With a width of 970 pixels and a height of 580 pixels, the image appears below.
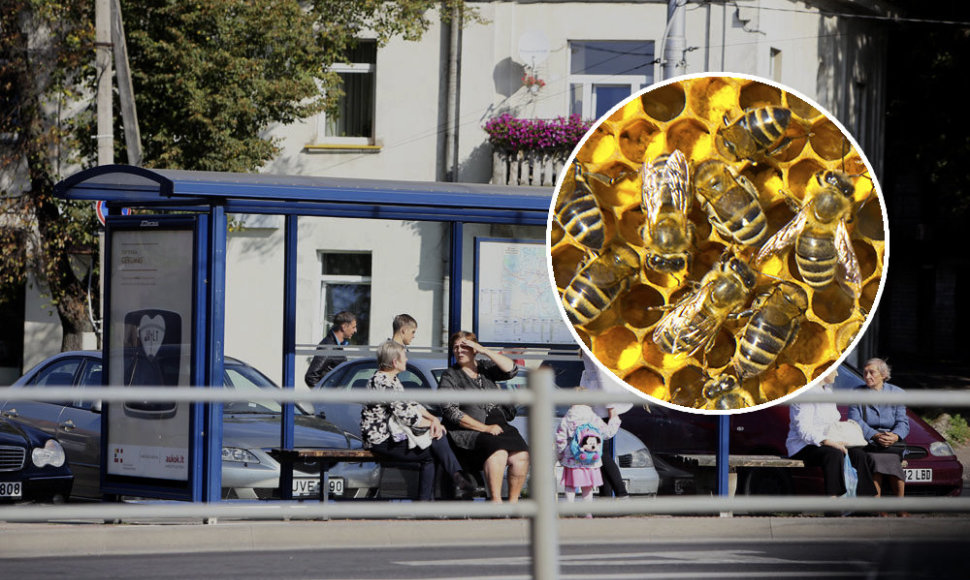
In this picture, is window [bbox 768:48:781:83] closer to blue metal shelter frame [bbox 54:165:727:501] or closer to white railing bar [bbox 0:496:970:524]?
blue metal shelter frame [bbox 54:165:727:501]

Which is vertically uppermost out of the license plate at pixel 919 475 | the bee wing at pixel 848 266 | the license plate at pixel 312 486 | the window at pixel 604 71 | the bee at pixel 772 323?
the window at pixel 604 71

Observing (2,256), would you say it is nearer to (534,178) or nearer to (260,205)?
(534,178)

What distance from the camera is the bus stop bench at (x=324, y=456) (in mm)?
9164

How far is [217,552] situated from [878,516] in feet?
7.41

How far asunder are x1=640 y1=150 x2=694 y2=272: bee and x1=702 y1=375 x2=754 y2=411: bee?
0.35 metres

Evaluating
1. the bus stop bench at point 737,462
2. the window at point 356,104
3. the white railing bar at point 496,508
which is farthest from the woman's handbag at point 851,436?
the window at point 356,104

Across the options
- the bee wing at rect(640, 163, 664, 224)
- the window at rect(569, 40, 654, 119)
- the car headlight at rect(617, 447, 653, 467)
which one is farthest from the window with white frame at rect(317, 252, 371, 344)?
the window at rect(569, 40, 654, 119)

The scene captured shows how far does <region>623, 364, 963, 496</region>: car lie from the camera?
779cm

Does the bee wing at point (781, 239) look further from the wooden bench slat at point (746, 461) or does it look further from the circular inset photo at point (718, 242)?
the wooden bench slat at point (746, 461)

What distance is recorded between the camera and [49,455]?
10969mm

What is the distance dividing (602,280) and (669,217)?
275 mm

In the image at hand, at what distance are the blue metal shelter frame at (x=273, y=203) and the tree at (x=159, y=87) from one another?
9007 mm

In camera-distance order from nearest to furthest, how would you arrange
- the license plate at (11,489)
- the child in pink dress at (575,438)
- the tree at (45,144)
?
the child in pink dress at (575,438) < the license plate at (11,489) < the tree at (45,144)

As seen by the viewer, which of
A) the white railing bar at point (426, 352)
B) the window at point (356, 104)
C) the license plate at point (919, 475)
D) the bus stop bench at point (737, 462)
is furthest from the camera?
the window at point (356, 104)
